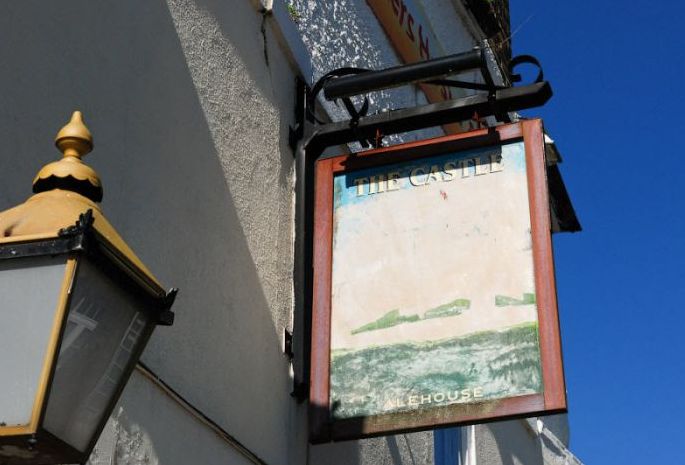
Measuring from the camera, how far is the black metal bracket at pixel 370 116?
209 inches

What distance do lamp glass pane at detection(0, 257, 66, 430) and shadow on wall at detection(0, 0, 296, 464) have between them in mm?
1224

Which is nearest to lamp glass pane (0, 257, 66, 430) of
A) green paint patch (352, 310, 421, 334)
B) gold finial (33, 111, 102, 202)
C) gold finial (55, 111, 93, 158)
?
gold finial (33, 111, 102, 202)

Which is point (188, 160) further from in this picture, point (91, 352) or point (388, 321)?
point (91, 352)

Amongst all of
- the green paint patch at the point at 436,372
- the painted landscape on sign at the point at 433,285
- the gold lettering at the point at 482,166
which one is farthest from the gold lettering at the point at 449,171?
the green paint patch at the point at 436,372

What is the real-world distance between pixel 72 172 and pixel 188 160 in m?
2.04

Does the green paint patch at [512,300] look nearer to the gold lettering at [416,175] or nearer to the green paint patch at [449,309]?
the green paint patch at [449,309]

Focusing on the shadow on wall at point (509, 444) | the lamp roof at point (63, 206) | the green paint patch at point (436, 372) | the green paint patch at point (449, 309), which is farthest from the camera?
the shadow on wall at point (509, 444)

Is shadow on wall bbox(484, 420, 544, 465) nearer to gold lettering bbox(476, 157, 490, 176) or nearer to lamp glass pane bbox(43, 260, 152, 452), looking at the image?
gold lettering bbox(476, 157, 490, 176)

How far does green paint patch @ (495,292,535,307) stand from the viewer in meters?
4.71

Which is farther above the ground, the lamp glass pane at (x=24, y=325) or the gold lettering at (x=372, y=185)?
the gold lettering at (x=372, y=185)

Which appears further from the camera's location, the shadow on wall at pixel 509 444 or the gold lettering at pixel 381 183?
the shadow on wall at pixel 509 444

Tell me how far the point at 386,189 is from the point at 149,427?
1.81 metres

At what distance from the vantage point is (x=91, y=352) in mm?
2383

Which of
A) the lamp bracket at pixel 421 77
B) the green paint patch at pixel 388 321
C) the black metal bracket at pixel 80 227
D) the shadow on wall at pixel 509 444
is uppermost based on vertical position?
the lamp bracket at pixel 421 77
